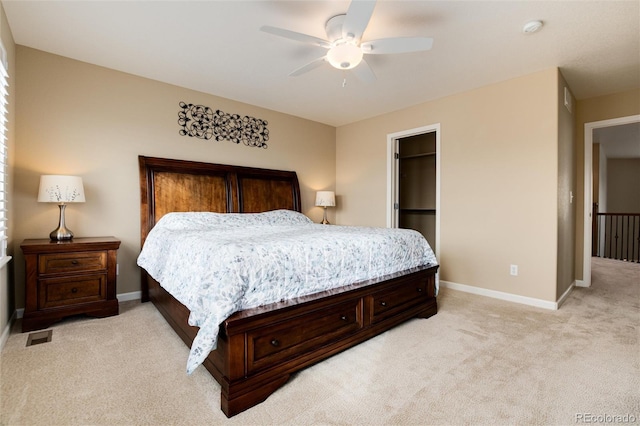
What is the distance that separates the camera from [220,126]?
4.08m

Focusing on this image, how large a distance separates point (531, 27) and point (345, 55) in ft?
5.00

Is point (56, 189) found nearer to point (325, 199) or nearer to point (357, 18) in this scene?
point (357, 18)

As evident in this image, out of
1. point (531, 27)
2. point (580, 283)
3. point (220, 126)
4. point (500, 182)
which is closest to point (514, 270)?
point (500, 182)

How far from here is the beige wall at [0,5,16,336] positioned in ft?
7.64

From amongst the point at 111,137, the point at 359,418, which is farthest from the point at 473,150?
the point at 111,137

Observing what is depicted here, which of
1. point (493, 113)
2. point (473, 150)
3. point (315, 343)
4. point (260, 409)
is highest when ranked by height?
point (493, 113)

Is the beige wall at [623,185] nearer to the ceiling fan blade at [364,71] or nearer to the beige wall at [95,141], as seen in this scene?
the ceiling fan blade at [364,71]

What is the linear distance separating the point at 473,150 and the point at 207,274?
3.46 m

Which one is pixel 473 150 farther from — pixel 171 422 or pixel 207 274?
pixel 171 422

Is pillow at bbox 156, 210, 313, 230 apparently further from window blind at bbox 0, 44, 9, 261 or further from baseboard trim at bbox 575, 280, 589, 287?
baseboard trim at bbox 575, 280, 589, 287

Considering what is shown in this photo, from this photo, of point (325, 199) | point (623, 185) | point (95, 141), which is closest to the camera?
point (95, 141)

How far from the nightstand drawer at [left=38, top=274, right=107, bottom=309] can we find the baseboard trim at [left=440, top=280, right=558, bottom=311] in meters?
3.91

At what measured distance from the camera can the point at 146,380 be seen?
5.98ft

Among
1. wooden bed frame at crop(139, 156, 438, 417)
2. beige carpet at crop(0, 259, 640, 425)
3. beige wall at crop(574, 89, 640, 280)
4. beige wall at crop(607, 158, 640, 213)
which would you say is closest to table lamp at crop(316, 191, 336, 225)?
wooden bed frame at crop(139, 156, 438, 417)
